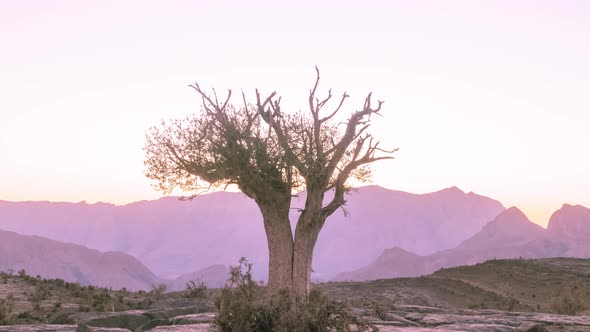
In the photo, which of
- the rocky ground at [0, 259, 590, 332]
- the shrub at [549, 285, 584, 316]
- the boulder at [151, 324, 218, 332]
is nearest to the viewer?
the boulder at [151, 324, 218, 332]

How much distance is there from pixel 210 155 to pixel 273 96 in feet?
12.9

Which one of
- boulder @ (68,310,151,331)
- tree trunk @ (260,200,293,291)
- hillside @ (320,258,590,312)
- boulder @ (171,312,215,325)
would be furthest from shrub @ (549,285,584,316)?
boulder @ (68,310,151,331)

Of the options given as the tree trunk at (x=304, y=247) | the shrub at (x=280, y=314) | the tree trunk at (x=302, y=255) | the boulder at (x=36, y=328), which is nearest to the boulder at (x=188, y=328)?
the shrub at (x=280, y=314)

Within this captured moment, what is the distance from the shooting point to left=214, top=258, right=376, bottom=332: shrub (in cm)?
1271

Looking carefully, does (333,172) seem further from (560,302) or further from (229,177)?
(560,302)

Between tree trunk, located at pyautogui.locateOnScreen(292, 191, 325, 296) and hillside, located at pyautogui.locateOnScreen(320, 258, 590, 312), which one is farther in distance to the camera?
hillside, located at pyautogui.locateOnScreen(320, 258, 590, 312)

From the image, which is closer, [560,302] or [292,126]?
[292,126]

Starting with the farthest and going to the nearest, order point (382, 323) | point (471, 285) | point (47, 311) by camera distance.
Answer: point (471, 285) → point (47, 311) → point (382, 323)

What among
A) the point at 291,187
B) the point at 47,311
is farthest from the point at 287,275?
the point at 47,311

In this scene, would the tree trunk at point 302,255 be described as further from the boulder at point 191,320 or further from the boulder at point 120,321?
the boulder at point 120,321

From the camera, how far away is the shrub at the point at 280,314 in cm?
1271

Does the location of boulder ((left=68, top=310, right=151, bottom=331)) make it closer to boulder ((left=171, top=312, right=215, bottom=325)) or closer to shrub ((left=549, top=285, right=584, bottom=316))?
boulder ((left=171, top=312, right=215, bottom=325))

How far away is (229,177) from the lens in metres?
25.7

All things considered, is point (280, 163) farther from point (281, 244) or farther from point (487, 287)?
point (487, 287)
